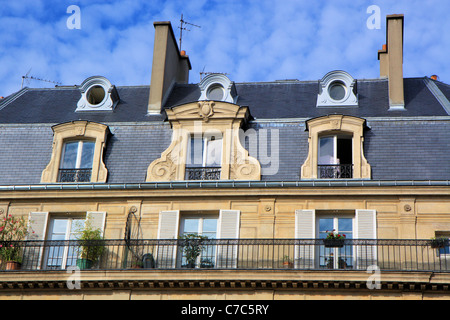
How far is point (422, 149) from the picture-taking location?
20.7m

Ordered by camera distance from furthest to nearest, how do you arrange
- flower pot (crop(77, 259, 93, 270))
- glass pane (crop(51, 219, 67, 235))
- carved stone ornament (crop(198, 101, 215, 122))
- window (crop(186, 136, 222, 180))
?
carved stone ornament (crop(198, 101, 215, 122))
glass pane (crop(51, 219, 67, 235))
window (crop(186, 136, 222, 180))
flower pot (crop(77, 259, 93, 270))

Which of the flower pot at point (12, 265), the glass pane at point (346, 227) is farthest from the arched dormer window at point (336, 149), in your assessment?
the flower pot at point (12, 265)

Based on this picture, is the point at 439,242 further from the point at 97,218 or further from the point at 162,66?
the point at 162,66

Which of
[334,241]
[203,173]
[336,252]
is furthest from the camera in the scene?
[203,173]

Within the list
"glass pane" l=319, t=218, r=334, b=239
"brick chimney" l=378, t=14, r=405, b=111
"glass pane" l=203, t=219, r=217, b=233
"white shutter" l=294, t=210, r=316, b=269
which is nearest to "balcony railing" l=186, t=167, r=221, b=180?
"glass pane" l=203, t=219, r=217, b=233

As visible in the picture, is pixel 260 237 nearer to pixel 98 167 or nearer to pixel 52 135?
pixel 98 167

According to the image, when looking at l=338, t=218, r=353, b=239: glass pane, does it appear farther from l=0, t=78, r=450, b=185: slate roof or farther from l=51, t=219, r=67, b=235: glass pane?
l=51, t=219, r=67, b=235: glass pane

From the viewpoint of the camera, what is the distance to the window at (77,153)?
21.5 m

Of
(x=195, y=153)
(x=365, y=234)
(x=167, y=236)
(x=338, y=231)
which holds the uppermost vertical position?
(x=195, y=153)

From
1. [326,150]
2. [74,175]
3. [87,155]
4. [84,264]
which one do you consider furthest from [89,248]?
[326,150]

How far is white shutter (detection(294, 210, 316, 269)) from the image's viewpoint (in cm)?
1928

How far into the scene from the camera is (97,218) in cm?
2088

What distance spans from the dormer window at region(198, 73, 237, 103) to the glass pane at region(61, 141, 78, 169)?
384cm

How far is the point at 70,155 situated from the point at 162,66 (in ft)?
13.8
